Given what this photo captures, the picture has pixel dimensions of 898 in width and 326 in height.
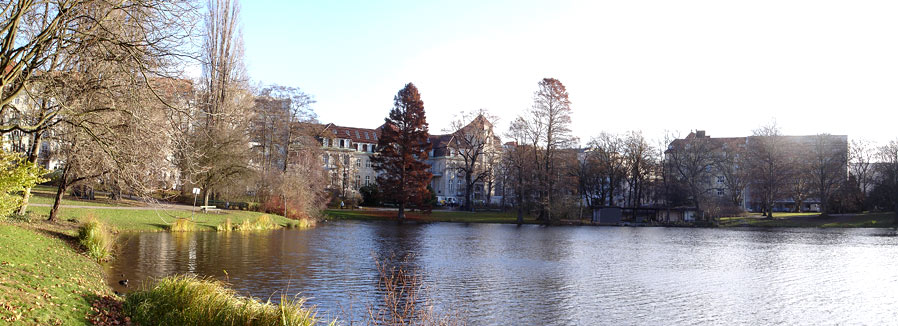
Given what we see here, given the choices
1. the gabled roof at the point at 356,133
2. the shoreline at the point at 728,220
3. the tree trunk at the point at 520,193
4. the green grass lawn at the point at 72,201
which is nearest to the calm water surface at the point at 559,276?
the green grass lawn at the point at 72,201

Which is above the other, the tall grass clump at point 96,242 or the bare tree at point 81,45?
the bare tree at point 81,45

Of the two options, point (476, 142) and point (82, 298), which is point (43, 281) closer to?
point (82, 298)

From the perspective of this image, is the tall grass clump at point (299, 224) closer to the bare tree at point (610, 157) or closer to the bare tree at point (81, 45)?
the bare tree at point (81, 45)

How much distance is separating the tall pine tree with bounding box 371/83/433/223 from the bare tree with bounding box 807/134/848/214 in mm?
42097

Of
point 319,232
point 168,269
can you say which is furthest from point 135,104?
point 319,232

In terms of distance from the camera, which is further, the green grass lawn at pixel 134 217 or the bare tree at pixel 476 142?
the bare tree at pixel 476 142

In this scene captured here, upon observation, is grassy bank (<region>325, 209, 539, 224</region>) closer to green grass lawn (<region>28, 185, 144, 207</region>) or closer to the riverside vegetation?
green grass lawn (<region>28, 185, 144, 207</region>)

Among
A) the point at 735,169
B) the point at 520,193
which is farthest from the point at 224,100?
the point at 735,169

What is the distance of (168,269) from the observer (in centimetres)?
1814

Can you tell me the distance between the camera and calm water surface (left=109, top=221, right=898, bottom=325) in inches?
595

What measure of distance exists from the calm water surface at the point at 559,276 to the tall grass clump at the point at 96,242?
1.94ft

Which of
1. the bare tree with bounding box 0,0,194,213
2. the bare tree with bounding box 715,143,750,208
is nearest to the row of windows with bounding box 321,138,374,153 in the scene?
the bare tree with bounding box 715,143,750,208

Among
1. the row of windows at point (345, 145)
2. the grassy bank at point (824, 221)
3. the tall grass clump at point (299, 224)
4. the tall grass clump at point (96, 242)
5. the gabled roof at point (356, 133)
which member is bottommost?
the tall grass clump at point (299, 224)

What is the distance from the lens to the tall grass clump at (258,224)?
36.7 meters
